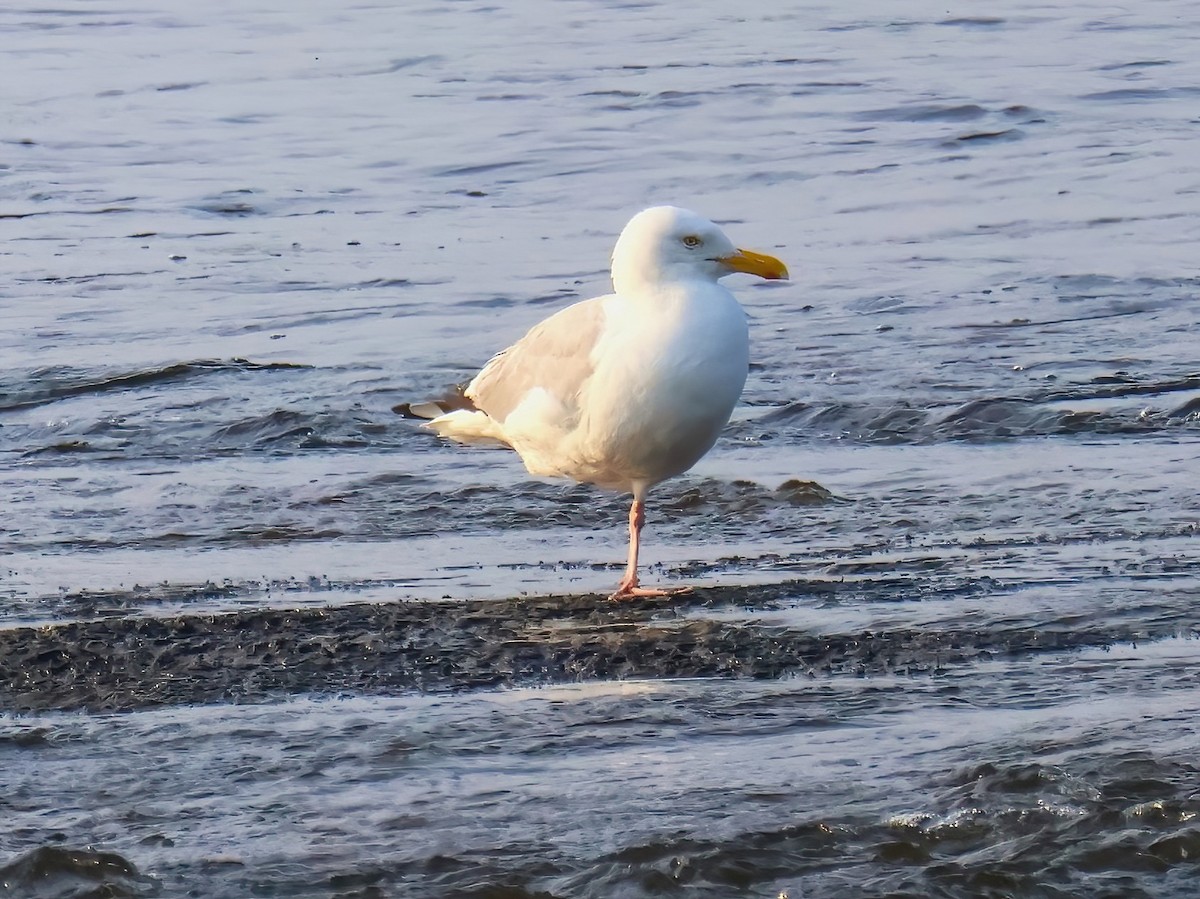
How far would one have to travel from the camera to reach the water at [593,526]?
144 inches

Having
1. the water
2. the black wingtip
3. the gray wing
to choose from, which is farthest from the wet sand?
the black wingtip

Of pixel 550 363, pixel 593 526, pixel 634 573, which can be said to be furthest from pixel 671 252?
pixel 593 526

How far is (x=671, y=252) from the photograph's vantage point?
571 cm

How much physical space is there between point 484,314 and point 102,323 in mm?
1891

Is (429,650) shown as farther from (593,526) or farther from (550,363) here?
(593,526)

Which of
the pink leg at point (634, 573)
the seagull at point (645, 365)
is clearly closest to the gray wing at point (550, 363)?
the seagull at point (645, 365)

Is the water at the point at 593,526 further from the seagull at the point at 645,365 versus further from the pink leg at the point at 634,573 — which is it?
the seagull at the point at 645,365

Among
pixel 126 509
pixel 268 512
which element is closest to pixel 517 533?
pixel 268 512

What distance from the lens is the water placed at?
3.65 meters

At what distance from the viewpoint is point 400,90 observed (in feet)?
56.2

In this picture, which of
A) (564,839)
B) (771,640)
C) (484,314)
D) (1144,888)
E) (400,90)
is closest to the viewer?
(1144,888)

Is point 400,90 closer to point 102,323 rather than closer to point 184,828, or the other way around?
point 102,323

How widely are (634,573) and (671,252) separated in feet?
3.07

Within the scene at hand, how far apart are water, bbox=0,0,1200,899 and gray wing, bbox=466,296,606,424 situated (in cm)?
45
